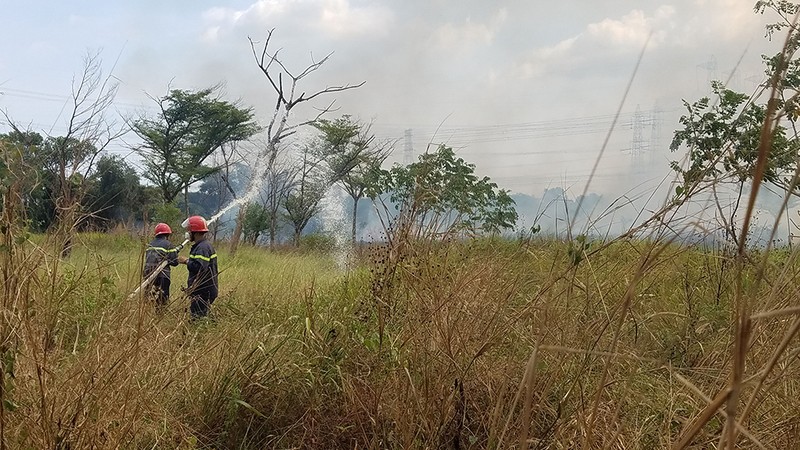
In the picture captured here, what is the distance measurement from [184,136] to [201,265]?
2153cm

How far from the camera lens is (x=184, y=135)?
25.6 m

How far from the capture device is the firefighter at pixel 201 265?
5782mm

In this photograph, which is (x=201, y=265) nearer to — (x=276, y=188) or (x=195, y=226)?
(x=195, y=226)

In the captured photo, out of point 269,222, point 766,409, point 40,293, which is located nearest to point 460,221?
point 766,409

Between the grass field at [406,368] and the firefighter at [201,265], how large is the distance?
6.09 feet

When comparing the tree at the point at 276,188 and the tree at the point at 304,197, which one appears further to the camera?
the tree at the point at 304,197

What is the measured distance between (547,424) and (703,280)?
9.25 ft

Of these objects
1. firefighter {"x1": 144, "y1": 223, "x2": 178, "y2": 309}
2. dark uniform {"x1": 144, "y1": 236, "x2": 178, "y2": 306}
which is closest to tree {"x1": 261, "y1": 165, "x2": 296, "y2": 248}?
firefighter {"x1": 144, "y1": 223, "x2": 178, "y2": 309}

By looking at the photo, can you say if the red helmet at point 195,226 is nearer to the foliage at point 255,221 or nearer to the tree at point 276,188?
the tree at point 276,188

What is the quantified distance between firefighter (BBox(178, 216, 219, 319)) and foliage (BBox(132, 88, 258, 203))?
20.1m

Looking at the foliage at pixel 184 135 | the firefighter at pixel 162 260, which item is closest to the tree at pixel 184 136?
the foliage at pixel 184 135

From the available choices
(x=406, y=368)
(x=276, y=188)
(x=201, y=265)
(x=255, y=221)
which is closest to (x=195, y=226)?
(x=201, y=265)

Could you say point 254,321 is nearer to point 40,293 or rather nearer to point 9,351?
point 40,293

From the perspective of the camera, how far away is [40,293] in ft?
7.28
